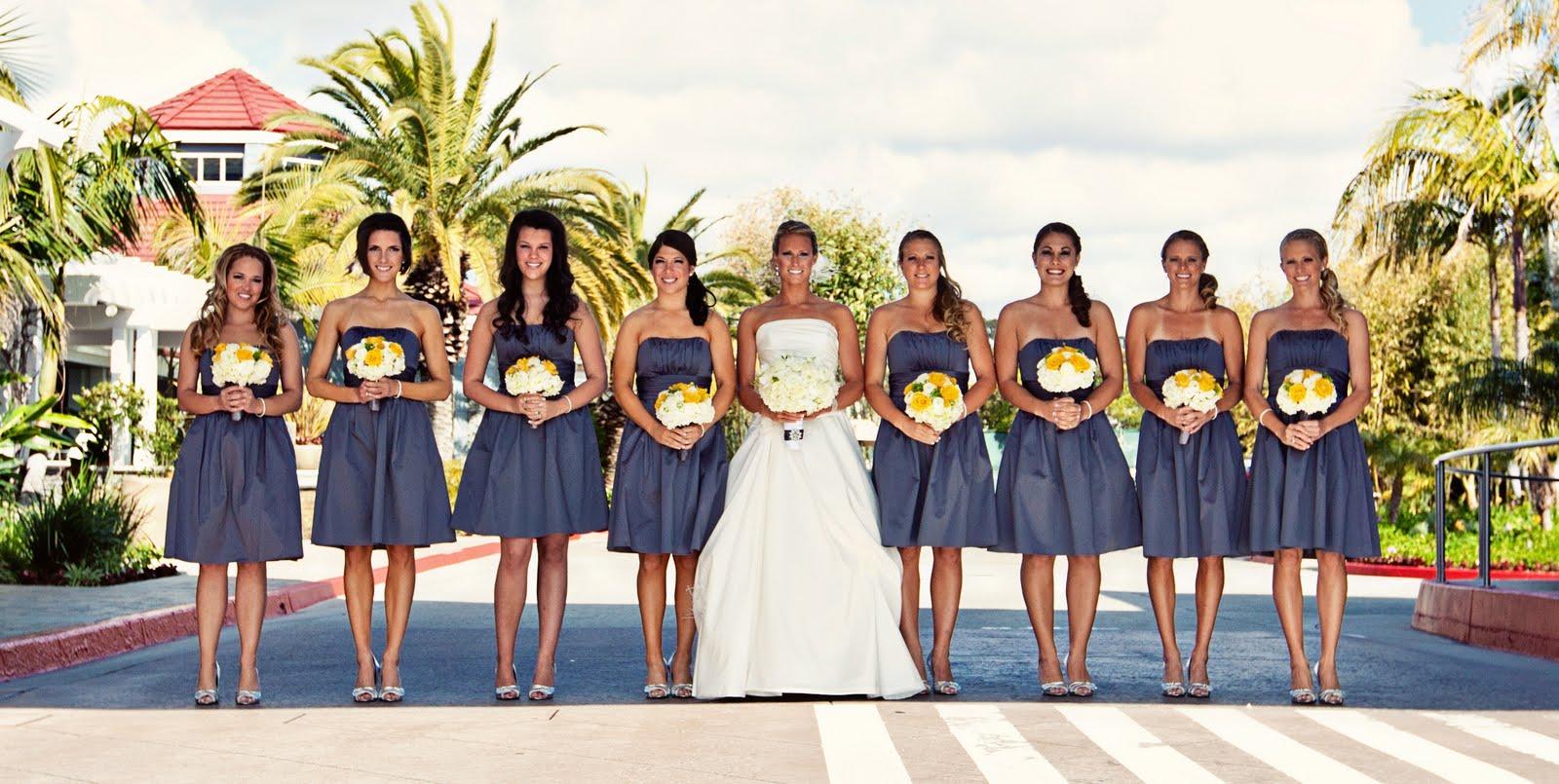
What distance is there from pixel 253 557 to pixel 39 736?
4.38 feet

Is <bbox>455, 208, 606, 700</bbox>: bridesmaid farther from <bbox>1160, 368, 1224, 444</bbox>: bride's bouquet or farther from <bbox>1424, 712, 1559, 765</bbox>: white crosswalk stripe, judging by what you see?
<bbox>1424, 712, 1559, 765</bbox>: white crosswalk stripe

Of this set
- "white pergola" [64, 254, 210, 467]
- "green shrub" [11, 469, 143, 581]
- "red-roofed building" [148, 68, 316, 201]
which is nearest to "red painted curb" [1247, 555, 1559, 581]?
"green shrub" [11, 469, 143, 581]

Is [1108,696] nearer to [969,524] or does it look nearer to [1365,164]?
[969,524]

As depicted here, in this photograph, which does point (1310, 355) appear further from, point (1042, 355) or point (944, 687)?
point (944, 687)

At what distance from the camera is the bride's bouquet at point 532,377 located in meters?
8.79

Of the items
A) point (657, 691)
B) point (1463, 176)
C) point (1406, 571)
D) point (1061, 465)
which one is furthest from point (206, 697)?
point (1463, 176)

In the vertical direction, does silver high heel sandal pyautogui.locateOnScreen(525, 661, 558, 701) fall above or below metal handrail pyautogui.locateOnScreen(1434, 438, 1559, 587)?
below

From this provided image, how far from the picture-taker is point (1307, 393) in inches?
342

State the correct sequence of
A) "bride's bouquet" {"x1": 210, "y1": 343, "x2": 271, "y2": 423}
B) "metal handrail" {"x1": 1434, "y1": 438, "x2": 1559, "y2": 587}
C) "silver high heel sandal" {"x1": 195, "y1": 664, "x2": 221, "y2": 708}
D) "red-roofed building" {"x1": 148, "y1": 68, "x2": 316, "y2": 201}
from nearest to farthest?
"bride's bouquet" {"x1": 210, "y1": 343, "x2": 271, "y2": 423} → "silver high heel sandal" {"x1": 195, "y1": 664, "x2": 221, "y2": 708} → "metal handrail" {"x1": 1434, "y1": 438, "x2": 1559, "y2": 587} → "red-roofed building" {"x1": 148, "y1": 68, "x2": 316, "y2": 201}

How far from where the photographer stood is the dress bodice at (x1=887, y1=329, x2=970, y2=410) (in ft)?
29.8

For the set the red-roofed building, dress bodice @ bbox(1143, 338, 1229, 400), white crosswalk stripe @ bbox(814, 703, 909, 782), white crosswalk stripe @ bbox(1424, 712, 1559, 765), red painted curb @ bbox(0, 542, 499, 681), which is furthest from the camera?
the red-roofed building

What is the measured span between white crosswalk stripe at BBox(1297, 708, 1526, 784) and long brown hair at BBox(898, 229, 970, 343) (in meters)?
2.48

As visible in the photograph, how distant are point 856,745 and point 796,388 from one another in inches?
81.0

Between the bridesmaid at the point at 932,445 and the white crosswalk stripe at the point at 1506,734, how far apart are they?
92.8 inches
